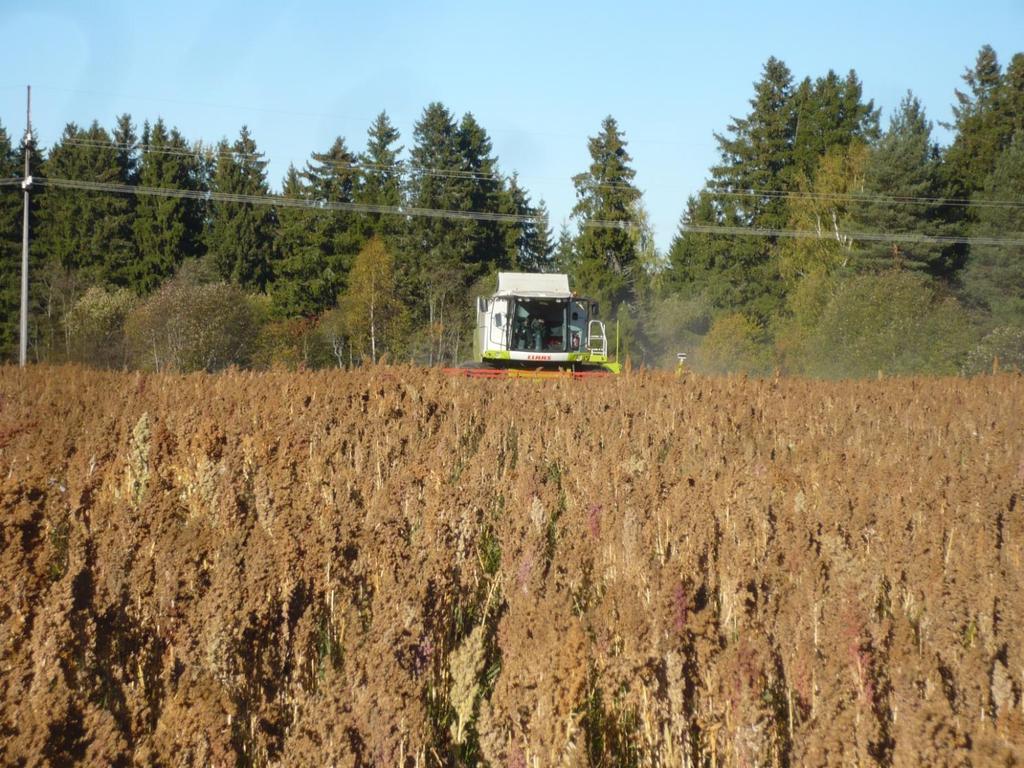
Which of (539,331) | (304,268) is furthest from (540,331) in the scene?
(304,268)

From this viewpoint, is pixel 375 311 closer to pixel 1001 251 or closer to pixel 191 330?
pixel 191 330

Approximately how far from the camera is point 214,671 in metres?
2.84

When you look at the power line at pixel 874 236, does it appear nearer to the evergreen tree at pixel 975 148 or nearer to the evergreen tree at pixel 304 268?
the evergreen tree at pixel 975 148

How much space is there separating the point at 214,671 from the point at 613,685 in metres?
0.99

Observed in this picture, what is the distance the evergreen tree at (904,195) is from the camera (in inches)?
1971

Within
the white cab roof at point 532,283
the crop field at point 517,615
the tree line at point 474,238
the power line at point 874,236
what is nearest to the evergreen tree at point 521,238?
the tree line at point 474,238

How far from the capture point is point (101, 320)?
50.8 meters

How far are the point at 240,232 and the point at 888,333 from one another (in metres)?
40.0

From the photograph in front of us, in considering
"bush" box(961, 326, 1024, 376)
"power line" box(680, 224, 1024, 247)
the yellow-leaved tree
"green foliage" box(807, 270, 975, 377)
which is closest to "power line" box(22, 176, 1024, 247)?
"power line" box(680, 224, 1024, 247)

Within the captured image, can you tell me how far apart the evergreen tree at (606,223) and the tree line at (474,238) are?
0.14m

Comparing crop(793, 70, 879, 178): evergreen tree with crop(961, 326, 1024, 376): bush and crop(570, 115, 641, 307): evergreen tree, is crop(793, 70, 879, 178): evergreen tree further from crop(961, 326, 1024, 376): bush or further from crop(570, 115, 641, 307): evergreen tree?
crop(961, 326, 1024, 376): bush

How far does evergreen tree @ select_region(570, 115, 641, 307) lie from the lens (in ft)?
202

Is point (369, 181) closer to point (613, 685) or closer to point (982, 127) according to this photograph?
point (982, 127)

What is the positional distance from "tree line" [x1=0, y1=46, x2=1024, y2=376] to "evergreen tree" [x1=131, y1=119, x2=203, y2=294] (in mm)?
144
